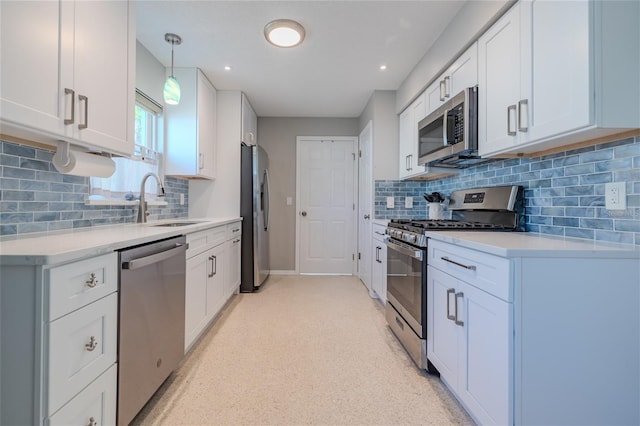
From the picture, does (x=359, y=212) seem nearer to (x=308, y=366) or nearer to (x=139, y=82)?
(x=308, y=366)

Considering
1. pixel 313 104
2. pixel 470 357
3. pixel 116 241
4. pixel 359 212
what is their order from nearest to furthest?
1. pixel 116 241
2. pixel 470 357
3. pixel 313 104
4. pixel 359 212

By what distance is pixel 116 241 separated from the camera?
119cm

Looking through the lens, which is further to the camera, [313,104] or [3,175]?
[313,104]

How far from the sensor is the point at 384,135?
3.46 metres

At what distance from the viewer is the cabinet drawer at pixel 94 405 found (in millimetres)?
959

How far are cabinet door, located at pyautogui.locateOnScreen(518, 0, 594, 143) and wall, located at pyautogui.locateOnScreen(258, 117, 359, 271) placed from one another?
3276 mm

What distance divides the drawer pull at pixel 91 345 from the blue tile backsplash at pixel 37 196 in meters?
0.77

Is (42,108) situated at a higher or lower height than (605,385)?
higher

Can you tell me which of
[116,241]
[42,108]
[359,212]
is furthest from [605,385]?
[359,212]

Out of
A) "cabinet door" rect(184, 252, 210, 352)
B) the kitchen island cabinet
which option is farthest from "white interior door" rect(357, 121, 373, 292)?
the kitchen island cabinet

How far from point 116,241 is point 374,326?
2119mm

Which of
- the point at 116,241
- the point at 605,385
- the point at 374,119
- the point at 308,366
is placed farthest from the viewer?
the point at 374,119

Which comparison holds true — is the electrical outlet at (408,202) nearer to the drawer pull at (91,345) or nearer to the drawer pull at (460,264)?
the drawer pull at (460,264)

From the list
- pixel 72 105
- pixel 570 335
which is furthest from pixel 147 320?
pixel 570 335
